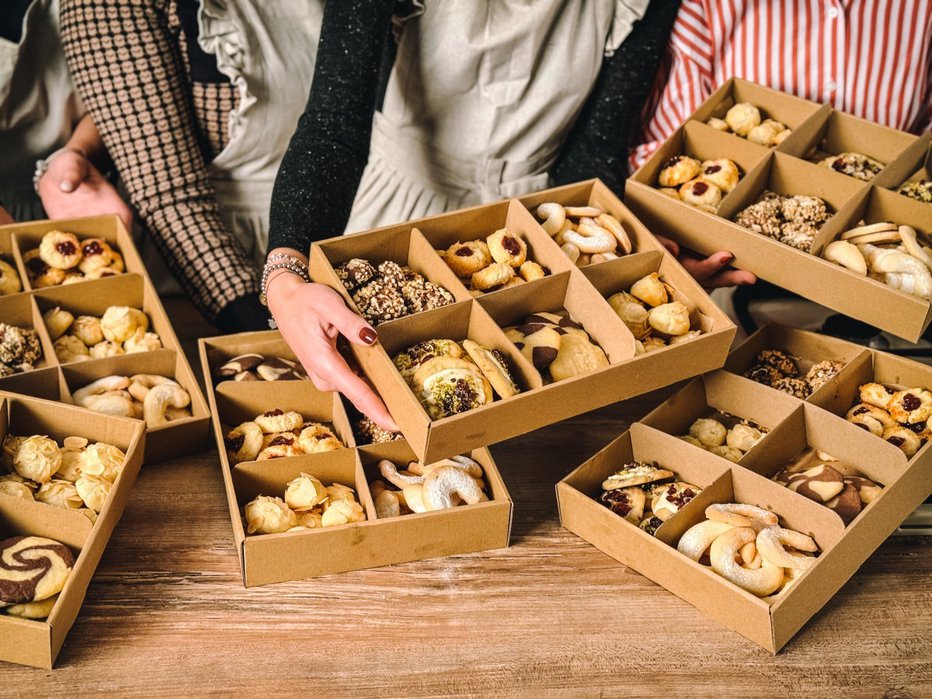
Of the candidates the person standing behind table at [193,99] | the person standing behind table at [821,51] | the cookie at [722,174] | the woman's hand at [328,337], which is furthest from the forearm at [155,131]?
the person standing behind table at [821,51]

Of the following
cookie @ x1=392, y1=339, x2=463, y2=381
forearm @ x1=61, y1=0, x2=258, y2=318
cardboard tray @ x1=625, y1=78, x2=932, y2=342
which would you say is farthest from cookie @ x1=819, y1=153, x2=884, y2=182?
→ forearm @ x1=61, y1=0, x2=258, y2=318

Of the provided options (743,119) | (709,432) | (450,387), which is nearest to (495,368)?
(450,387)

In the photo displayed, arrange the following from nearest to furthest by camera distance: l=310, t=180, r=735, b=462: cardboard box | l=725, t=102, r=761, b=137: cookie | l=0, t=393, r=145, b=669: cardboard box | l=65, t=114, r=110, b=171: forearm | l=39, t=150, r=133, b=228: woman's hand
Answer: l=0, t=393, r=145, b=669: cardboard box → l=310, t=180, r=735, b=462: cardboard box → l=725, t=102, r=761, b=137: cookie → l=39, t=150, r=133, b=228: woman's hand → l=65, t=114, r=110, b=171: forearm

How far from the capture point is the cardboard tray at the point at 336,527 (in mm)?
1159

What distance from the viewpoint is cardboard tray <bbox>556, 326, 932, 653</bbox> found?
3.75 feet

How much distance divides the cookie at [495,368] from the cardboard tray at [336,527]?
16 cm

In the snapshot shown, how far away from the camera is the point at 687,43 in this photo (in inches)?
70.0

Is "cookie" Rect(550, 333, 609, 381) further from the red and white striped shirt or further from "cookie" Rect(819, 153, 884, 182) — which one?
the red and white striped shirt

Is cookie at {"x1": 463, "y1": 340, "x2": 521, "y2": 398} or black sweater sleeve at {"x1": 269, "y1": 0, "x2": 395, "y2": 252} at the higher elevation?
black sweater sleeve at {"x1": 269, "y1": 0, "x2": 395, "y2": 252}

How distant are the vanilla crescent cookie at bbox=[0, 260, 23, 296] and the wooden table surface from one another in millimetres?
501

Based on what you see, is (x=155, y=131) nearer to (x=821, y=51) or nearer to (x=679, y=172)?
(x=679, y=172)

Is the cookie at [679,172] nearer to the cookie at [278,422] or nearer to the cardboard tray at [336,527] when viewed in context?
the cardboard tray at [336,527]

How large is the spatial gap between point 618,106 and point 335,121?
2.09 ft

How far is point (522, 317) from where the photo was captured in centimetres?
136
